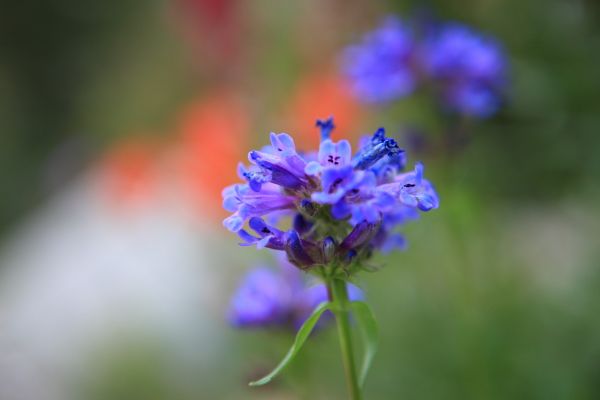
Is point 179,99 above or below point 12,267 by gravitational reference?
above

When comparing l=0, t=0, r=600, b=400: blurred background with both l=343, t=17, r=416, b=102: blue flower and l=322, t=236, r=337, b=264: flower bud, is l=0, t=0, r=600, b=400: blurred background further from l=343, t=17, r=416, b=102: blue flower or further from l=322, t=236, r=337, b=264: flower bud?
l=322, t=236, r=337, b=264: flower bud

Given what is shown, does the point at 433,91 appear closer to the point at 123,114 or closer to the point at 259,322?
the point at 259,322

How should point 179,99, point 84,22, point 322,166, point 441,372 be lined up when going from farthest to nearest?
1. point 84,22
2. point 179,99
3. point 441,372
4. point 322,166

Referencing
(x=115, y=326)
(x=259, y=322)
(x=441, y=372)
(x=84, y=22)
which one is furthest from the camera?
(x=84, y=22)

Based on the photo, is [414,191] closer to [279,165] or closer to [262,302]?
[279,165]

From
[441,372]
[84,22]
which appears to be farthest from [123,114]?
[441,372]

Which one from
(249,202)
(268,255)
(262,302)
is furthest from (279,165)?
(268,255)
